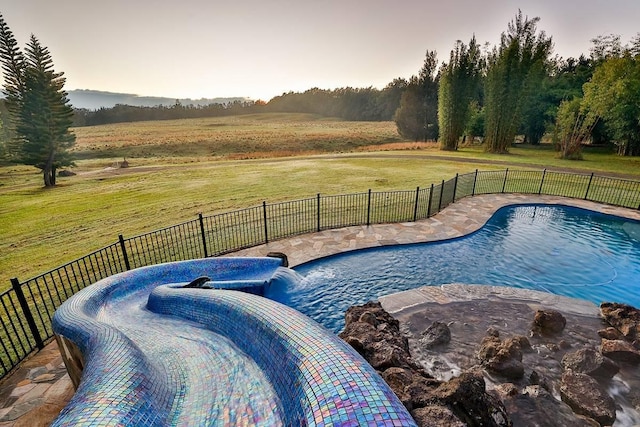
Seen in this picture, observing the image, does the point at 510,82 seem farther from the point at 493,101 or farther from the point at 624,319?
the point at 624,319

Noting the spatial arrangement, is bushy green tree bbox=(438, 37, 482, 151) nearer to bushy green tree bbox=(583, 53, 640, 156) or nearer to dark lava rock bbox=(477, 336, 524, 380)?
bushy green tree bbox=(583, 53, 640, 156)

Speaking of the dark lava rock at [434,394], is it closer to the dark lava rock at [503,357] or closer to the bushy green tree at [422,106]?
the dark lava rock at [503,357]

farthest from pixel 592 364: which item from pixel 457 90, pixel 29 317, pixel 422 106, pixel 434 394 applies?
pixel 422 106

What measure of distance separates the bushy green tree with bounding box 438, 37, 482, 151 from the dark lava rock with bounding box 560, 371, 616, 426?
3616 cm

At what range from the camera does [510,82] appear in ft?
101

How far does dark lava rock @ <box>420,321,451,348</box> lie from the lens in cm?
543

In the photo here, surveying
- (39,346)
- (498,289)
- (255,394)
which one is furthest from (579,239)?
(39,346)

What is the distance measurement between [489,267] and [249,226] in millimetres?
8294

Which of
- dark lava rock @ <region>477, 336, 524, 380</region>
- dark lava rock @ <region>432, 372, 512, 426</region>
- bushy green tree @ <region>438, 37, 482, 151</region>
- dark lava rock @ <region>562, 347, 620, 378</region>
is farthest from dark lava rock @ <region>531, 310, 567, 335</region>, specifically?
bushy green tree @ <region>438, 37, 482, 151</region>

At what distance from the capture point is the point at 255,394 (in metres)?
3.22

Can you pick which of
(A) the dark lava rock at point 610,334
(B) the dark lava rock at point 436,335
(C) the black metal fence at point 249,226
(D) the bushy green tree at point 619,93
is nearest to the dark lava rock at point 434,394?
(B) the dark lava rock at point 436,335

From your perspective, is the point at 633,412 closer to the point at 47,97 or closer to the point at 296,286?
the point at 296,286

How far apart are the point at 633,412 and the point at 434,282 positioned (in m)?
4.13

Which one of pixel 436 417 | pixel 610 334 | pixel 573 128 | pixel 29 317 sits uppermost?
pixel 573 128
